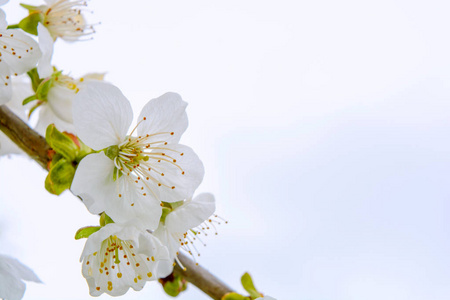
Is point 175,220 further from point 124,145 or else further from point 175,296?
point 175,296

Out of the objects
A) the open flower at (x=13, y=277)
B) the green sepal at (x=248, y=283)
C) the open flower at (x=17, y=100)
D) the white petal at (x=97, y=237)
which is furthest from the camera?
the open flower at (x=17, y=100)

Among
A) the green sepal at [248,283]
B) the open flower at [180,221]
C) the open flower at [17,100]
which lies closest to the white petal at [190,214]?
the open flower at [180,221]

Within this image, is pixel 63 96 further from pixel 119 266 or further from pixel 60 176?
pixel 119 266

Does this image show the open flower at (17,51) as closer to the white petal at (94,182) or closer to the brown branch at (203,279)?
the white petal at (94,182)

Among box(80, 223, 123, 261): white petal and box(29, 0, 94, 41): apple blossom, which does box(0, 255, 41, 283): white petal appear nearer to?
box(80, 223, 123, 261): white petal

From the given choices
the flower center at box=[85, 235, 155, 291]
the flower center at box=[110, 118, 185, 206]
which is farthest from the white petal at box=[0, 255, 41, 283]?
the flower center at box=[110, 118, 185, 206]

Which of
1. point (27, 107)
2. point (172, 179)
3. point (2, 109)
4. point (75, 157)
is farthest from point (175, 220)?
point (27, 107)
